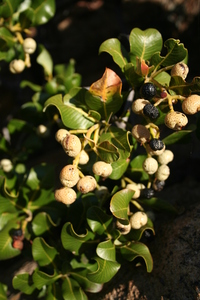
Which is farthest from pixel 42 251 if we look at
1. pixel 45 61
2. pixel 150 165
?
pixel 45 61

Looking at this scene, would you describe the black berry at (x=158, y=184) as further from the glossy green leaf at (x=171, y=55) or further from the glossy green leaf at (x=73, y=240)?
the glossy green leaf at (x=171, y=55)

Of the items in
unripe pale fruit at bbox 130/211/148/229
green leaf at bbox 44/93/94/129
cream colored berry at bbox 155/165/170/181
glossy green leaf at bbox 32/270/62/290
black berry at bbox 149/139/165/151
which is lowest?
glossy green leaf at bbox 32/270/62/290

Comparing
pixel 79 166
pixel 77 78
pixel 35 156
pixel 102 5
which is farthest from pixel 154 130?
pixel 102 5

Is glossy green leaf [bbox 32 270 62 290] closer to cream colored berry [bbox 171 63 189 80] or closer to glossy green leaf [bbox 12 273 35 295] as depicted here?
glossy green leaf [bbox 12 273 35 295]

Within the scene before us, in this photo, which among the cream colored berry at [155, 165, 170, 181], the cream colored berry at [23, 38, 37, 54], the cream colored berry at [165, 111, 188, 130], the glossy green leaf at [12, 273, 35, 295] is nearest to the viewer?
the cream colored berry at [165, 111, 188, 130]

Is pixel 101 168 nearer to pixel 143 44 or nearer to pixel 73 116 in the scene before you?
pixel 73 116

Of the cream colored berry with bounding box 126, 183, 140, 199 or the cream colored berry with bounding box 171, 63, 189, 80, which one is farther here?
the cream colored berry with bounding box 126, 183, 140, 199

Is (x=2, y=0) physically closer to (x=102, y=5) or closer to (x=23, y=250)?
(x=23, y=250)

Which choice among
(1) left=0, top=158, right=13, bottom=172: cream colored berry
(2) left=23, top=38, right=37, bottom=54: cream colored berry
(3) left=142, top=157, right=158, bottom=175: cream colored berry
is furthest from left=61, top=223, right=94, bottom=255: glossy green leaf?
(2) left=23, top=38, right=37, bottom=54: cream colored berry
